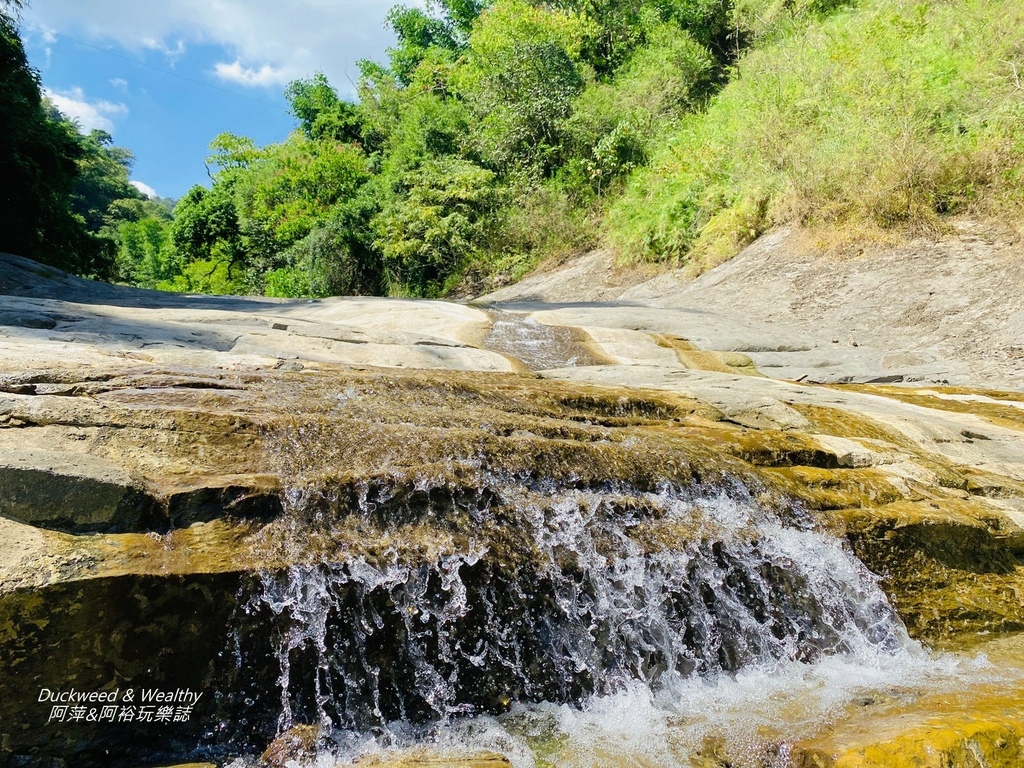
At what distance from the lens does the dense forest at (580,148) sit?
11.3 m

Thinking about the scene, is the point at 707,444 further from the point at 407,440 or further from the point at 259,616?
the point at 259,616

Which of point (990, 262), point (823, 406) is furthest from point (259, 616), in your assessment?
point (990, 262)

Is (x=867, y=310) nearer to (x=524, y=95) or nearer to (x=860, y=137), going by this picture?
(x=860, y=137)

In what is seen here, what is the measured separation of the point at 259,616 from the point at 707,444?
3249 mm

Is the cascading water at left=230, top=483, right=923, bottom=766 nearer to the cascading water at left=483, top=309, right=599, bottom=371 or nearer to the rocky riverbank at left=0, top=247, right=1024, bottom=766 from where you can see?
the rocky riverbank at left=0, top=247, right=1024, bottom=766

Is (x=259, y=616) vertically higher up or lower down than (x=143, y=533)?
lower down

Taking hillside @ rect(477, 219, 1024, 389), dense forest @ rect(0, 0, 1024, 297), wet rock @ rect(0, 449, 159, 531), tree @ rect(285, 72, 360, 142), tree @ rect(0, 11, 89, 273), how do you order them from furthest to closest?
tree @ rect(285, 72, 360, 142)
tree @ rect(0, 11, 89, 273)
dense forest @ rect(0, 0, 1024, 297)
hillside @ rect(477, 219, 1024, 389)
wet rock @ rect(0, 449, 159, 531)

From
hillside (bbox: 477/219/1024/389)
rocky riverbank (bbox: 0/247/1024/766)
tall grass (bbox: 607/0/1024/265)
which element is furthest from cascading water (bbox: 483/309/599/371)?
tall grass (bbox: 607/0/1024/265)

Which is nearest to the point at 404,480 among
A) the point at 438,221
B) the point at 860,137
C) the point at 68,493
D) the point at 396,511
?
the point at 396,511

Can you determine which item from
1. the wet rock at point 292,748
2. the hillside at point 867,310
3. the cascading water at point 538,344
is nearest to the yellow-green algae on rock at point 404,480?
the wet rock at point 292,748

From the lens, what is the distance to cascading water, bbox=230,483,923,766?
2.96m

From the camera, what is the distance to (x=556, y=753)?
2.81m

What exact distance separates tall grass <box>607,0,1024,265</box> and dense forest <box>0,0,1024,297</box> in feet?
0.14

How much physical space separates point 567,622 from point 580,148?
20.8m
